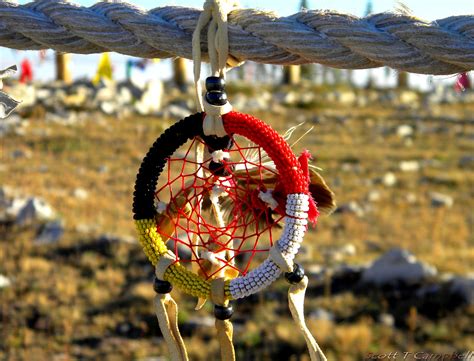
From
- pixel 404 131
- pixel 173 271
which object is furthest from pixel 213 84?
pixel 404 131

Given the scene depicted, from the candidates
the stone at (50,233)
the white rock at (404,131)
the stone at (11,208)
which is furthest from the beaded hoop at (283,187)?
the white rock at (404,131)

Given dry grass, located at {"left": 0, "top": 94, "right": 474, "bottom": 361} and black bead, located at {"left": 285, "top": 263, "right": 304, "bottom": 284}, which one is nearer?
black bead, located at {"left": 285, "top": 263, "right": 304, "bottom": 284}

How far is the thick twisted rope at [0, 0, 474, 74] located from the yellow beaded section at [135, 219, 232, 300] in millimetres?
342

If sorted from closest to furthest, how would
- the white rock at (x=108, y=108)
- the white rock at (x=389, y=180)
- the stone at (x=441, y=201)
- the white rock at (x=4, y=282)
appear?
1. the white rock at (x=4, y=282)
2. the stone at (x=441, y=201)
3. the white rock at (x=389, y=180)
4. the white rock at (x=108, y=108)

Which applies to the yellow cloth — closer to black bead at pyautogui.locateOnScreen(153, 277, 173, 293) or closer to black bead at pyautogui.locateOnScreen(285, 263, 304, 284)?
black bead at pyautogui.locateOnScreen(153, 277, 173, 293)

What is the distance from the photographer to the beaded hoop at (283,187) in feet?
4.05

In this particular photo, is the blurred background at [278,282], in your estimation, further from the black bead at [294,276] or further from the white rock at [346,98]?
the white rock at [346,98]

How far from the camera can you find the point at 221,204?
1470mm

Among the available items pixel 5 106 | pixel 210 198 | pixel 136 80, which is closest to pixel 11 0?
pixel 5 106

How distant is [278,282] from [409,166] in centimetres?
567

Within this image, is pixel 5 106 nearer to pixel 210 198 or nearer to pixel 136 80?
pixel 210 198

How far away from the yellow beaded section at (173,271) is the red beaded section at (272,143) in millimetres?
222

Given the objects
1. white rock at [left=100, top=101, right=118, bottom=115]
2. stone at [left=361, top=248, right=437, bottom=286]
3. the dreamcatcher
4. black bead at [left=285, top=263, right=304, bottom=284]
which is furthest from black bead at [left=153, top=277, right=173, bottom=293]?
white rock at [left=100, top=101, right=118, bottom=115]

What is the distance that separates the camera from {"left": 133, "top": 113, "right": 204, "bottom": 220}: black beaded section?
49.8 inches
